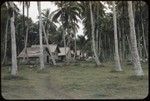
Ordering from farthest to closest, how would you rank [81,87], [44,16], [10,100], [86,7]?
[44,16] → [86,7] → [81,87] → [10,100]

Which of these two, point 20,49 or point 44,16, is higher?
point 44,16

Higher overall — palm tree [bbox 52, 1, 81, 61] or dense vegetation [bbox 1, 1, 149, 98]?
palm tree [bbox 52, 1, 81, 61]

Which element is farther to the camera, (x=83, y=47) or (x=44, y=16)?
(x=83, y=47)

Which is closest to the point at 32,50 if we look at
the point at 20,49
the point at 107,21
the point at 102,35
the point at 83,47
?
the point at 20,49

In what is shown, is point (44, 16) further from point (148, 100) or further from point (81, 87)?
point (148, 100)

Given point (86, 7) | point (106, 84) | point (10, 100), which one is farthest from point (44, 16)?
point (10, 100)

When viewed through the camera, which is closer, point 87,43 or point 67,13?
point 67,13

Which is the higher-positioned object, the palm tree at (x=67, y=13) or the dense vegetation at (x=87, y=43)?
the palm tree at (x=67, y=13)

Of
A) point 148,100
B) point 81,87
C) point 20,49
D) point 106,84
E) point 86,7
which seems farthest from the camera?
point 20,49

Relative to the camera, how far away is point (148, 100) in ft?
28.3

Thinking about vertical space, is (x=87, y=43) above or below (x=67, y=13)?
below

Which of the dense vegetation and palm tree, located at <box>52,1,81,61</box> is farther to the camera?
palm tree, located at <box>52,1,81,61</box>

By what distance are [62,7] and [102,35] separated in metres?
19.1

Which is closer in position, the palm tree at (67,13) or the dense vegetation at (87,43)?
the dense vegetation at (87,43)
